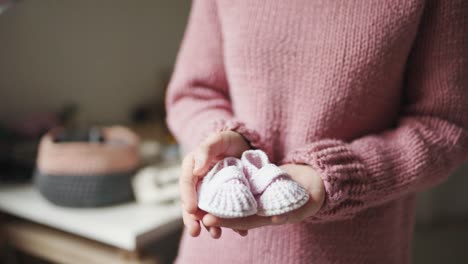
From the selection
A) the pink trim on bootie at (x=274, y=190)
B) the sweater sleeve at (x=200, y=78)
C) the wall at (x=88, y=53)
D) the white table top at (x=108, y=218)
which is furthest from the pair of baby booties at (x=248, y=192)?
the wall at (x=88, y=53)

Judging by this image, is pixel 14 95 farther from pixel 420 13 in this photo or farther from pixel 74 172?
pixel 420 13

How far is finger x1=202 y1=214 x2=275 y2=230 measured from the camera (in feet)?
1.21

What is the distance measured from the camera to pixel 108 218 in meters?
0.83

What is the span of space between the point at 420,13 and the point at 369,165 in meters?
0.16

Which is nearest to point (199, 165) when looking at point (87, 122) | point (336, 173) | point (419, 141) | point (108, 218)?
point (336, 173)

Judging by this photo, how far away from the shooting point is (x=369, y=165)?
452 millimetres

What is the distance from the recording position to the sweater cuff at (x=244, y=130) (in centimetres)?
47

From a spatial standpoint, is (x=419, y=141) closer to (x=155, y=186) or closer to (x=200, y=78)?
(x=200, y=78)

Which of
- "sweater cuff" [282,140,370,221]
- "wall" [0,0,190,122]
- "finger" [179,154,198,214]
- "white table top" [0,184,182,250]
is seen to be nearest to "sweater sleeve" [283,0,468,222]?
"sweater cuff" [282,140,370,221]

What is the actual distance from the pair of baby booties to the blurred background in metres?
0.42

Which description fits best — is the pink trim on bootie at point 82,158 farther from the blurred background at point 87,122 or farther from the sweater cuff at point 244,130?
the sweater cuff at point 244,130

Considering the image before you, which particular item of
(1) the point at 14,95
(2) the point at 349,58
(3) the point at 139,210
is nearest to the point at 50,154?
(3) the point at 139,210

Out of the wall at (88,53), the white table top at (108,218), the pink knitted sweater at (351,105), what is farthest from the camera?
the wall at (88,53)

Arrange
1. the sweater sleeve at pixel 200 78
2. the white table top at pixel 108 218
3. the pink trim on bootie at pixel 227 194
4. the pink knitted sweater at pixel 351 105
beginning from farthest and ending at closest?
the white table top at pixel 108 218 → the sweater sleeve at pixel 200 78 → the pink knitted sweater at pixel 351 105 → the pink trim on bootie at pixel 227 194
